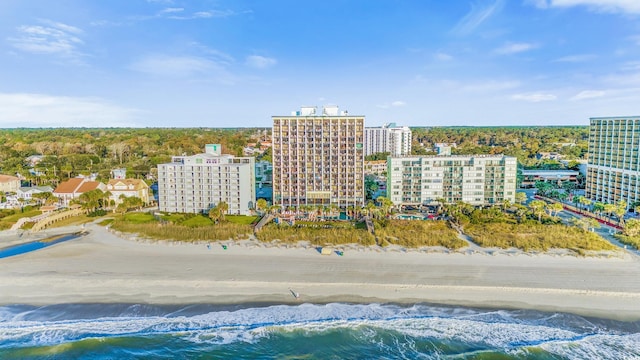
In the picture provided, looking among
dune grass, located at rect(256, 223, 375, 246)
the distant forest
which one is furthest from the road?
the distant forest

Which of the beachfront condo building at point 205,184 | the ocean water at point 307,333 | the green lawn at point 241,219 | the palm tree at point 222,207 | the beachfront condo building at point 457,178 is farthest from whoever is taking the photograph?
the beachfront condo building at point 457,178

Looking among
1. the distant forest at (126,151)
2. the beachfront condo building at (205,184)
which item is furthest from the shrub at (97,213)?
the distant forest at (126,151)

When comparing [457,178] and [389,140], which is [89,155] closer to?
[389,140]

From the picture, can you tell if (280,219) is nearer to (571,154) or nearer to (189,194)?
(189,194)

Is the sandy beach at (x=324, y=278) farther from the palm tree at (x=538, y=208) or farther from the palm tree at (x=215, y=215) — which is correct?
the palm tree at (x=538, y=208)

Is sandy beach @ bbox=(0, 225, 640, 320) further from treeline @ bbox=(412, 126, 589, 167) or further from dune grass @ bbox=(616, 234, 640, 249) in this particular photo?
treeline @ bbox=(412, 126, 589, 167)

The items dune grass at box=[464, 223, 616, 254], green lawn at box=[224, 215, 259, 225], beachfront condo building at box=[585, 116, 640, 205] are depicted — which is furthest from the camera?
beachfront condo building at box=[585, 116, 640, 205]

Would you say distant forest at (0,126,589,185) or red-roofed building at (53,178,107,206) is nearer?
red-roofed building at (53,178,107,206)

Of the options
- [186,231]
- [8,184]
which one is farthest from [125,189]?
[8,184]
